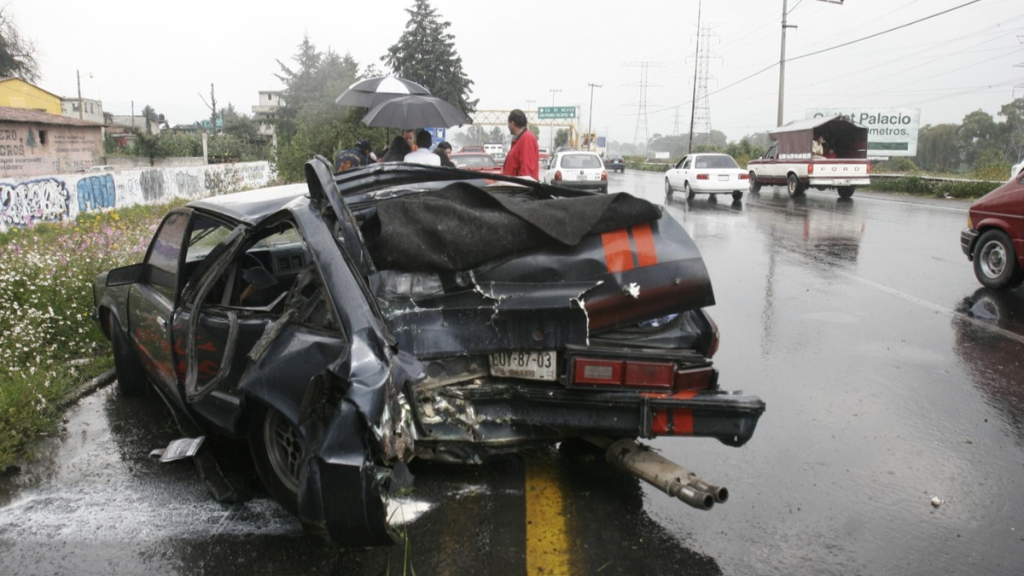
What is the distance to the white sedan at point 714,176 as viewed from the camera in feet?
73.9

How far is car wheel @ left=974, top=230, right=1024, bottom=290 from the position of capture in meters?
8.72

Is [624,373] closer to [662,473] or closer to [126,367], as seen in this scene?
[662,473]

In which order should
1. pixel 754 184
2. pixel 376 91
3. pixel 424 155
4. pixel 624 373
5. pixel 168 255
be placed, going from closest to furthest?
pixel 624 373 → pixel 168 255 → pixel 424 155 → pixel 376 91 → pixel 754 184

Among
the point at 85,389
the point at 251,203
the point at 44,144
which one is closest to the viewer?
the point at 251,203

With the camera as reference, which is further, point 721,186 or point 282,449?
point 721,186

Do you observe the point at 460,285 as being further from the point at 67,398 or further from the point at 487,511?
the point at 67,398

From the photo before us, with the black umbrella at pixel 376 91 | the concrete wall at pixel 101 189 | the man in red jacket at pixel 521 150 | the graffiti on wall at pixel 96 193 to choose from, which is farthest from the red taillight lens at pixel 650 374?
the graffiti on wall at pixel 96 193

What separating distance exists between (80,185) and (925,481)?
1986 cm

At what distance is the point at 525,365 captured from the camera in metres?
3.53

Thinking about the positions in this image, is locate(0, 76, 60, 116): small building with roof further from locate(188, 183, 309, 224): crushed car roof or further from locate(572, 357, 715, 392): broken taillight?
locate(572, 357, 715, 392): broken taillight

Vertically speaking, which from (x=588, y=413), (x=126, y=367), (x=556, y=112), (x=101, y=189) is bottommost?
(x=126, y=367)

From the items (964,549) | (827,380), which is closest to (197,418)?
(964,549)

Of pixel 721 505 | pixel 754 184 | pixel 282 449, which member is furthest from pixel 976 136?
pixel 282 449

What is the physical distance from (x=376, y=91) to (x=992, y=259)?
864 centimetres
